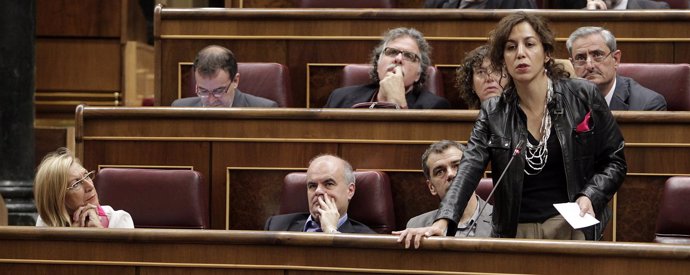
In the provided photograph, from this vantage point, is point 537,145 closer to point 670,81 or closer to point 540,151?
point 540,151

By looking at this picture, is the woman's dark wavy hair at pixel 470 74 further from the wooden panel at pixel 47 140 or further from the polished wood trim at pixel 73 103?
the polished wood trim at pixel 73 103

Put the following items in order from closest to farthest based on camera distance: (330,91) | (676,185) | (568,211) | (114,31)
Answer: (568,211) → (676,185) → (330,91) → (114,31)

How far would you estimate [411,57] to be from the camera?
213 centimetres

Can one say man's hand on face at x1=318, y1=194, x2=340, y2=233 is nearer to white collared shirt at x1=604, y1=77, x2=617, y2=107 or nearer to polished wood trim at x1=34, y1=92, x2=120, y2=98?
white collared shirt at x1=604, y1=77, x2=617, y2=107

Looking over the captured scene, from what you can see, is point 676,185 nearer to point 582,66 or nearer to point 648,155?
point 648,155

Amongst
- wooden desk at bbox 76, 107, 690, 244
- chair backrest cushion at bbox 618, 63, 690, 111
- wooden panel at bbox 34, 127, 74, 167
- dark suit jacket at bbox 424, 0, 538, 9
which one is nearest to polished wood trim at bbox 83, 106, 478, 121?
wooden desk at bbox 76, 107, 690, 244

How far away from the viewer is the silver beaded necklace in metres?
1.41

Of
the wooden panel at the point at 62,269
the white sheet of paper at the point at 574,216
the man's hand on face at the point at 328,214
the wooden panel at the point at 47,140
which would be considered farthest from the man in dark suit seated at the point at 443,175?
the wooden panel at the point at 47,140

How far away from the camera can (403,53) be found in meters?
2.14

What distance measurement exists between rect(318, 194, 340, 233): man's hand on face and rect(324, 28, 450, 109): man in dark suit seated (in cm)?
38

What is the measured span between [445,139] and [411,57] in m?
0.28

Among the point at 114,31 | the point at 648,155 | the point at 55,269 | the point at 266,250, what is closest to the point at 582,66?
the point at 648,155

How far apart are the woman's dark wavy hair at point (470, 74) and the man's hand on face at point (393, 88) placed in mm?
97

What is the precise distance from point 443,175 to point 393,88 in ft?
1.31
